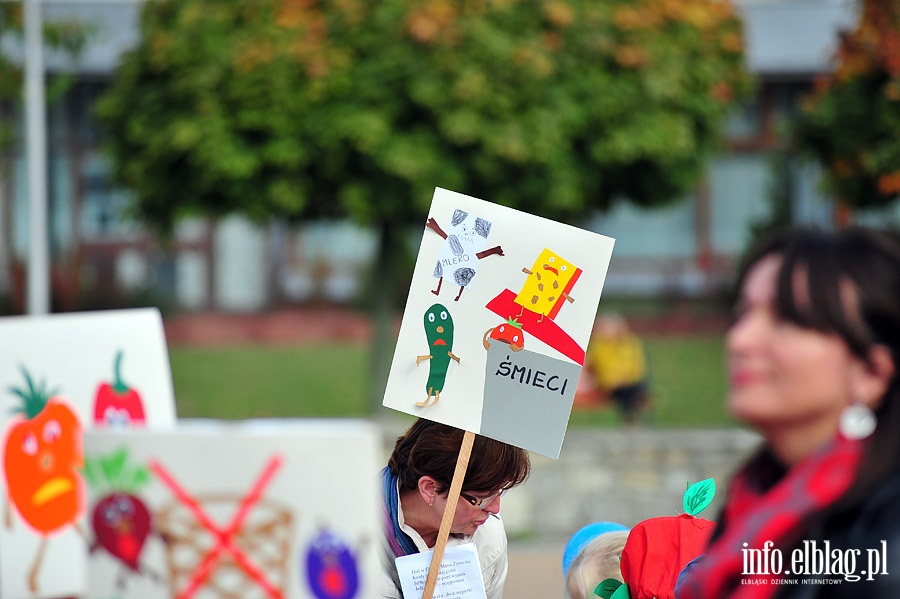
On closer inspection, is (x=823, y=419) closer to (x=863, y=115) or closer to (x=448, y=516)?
(x=448, y=516)

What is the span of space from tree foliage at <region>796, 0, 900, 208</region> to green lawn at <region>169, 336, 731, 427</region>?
3.39 m

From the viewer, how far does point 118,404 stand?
2.71 m

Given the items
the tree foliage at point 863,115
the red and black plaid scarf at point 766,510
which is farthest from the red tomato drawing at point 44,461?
the tree foliage at point 863,115

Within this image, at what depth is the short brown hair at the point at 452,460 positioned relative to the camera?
2.45m

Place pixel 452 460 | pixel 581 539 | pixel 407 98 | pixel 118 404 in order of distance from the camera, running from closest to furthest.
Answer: pixel 452 460 → pixel 581 539 → pixel 118 404 → pixel 407 98

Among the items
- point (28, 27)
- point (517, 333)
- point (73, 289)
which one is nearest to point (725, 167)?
point (73, 289)

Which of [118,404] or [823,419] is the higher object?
[823,419]

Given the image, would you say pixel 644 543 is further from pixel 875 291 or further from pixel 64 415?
pixel 64 415

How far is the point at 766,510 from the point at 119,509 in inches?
35.4

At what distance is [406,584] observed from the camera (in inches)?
94.4

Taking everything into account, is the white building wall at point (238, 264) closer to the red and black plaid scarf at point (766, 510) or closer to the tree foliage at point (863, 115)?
the tree foliage at point (863, 115)

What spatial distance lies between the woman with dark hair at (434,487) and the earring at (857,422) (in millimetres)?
1190

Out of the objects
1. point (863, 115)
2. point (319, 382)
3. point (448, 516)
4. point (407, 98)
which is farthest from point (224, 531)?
point (319, 382)

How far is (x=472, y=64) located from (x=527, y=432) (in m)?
4.99
